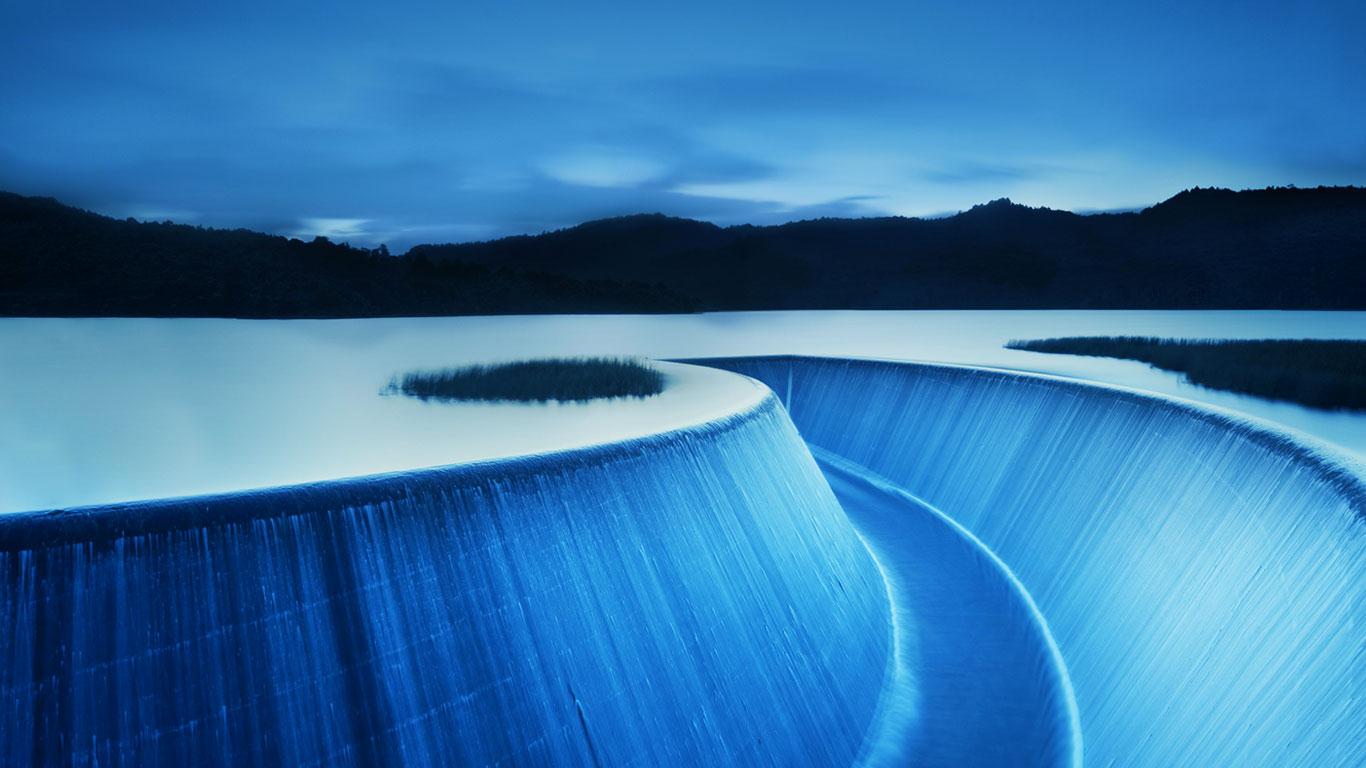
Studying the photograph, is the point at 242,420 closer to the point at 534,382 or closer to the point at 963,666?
the point at 534,382

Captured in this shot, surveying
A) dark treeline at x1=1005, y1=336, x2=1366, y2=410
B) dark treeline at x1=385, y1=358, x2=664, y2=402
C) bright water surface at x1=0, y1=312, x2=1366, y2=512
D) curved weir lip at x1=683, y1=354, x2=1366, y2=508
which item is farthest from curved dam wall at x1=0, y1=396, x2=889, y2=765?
dark treeline at x1=1005, y1=336, x2=1366, y2=410

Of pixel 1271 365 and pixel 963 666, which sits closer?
pixel 963 666

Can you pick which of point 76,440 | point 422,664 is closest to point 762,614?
point 422,664

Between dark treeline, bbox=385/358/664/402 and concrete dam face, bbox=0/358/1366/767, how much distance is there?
9.08 ft

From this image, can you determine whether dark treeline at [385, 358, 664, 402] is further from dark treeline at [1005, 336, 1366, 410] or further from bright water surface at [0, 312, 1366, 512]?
dark treeline at [1005, 336, 1366, 410]

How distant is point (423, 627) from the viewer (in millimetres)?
5277

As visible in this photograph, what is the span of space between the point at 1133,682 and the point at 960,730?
246cm

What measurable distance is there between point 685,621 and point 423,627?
238 cm

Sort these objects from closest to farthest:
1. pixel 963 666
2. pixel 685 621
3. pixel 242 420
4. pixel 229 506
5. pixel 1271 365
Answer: pixel 229 506, pixel 685 621, pixel 242 420, pixel 963 666, pixel 1271 365

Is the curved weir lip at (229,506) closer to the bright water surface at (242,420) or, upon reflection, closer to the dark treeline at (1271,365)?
the bright water surface at (242,420)

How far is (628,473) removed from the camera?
738 cm

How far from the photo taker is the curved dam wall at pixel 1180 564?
5.37 meters

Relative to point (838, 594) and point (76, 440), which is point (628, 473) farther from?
point (76, 440)

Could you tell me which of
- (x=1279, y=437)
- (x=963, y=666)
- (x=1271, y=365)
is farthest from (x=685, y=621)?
(x=1271, y=365)
